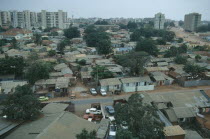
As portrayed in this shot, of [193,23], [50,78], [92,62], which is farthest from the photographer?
[193,23]

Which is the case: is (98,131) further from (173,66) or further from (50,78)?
(173,66)

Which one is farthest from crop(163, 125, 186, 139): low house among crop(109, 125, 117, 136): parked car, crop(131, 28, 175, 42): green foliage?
crop(131, 28, 175, 42): green foliage

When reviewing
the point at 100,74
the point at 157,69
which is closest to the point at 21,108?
the point at 100,74

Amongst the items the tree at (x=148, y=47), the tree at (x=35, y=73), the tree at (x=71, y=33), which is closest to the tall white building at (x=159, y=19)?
the tree at (x=71, y=33)

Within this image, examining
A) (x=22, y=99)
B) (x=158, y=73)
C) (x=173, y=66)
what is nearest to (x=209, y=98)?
(x=158, y=73)

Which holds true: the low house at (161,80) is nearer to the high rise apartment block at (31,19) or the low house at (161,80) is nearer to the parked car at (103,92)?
the parked car at (103,92)

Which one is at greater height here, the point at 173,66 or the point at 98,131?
the point at 173,66
